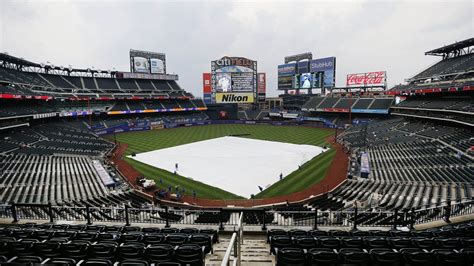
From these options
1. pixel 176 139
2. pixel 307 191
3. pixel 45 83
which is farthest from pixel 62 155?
pixel 45 83

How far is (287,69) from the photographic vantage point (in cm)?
9525

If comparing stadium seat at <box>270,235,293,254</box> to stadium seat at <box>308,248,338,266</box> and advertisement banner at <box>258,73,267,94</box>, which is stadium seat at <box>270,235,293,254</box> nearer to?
stadium seat at <box>308,248,338,266</box>

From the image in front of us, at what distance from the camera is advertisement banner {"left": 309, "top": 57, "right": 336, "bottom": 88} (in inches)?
3216

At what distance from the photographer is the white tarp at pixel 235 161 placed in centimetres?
2760

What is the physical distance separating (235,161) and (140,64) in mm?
66692

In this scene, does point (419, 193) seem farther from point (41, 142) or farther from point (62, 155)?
point (41, 142)

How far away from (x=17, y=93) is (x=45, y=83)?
2797 centimetres

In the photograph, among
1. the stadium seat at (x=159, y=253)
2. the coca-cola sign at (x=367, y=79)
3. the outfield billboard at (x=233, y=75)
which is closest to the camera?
the stadium seat at (x=159, y=253)

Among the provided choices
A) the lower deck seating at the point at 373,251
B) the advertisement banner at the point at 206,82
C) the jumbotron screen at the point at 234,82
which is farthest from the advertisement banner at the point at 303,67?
the lower deck seating at the point at 373,251

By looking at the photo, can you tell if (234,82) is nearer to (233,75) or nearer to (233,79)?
(233,79)

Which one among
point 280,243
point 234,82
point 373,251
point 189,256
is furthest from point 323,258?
point 234,82

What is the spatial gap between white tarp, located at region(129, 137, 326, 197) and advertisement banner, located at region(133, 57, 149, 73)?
50994mm

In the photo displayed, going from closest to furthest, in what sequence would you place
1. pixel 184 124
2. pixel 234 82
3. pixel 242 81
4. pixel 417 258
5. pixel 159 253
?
pixel 417 258 → pixel 159 253 → pixel 242 81 → pixel 234 82 → pixel 184 124

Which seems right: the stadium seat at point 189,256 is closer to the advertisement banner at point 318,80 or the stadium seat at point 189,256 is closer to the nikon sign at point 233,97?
the nikon sign at point 233,97
